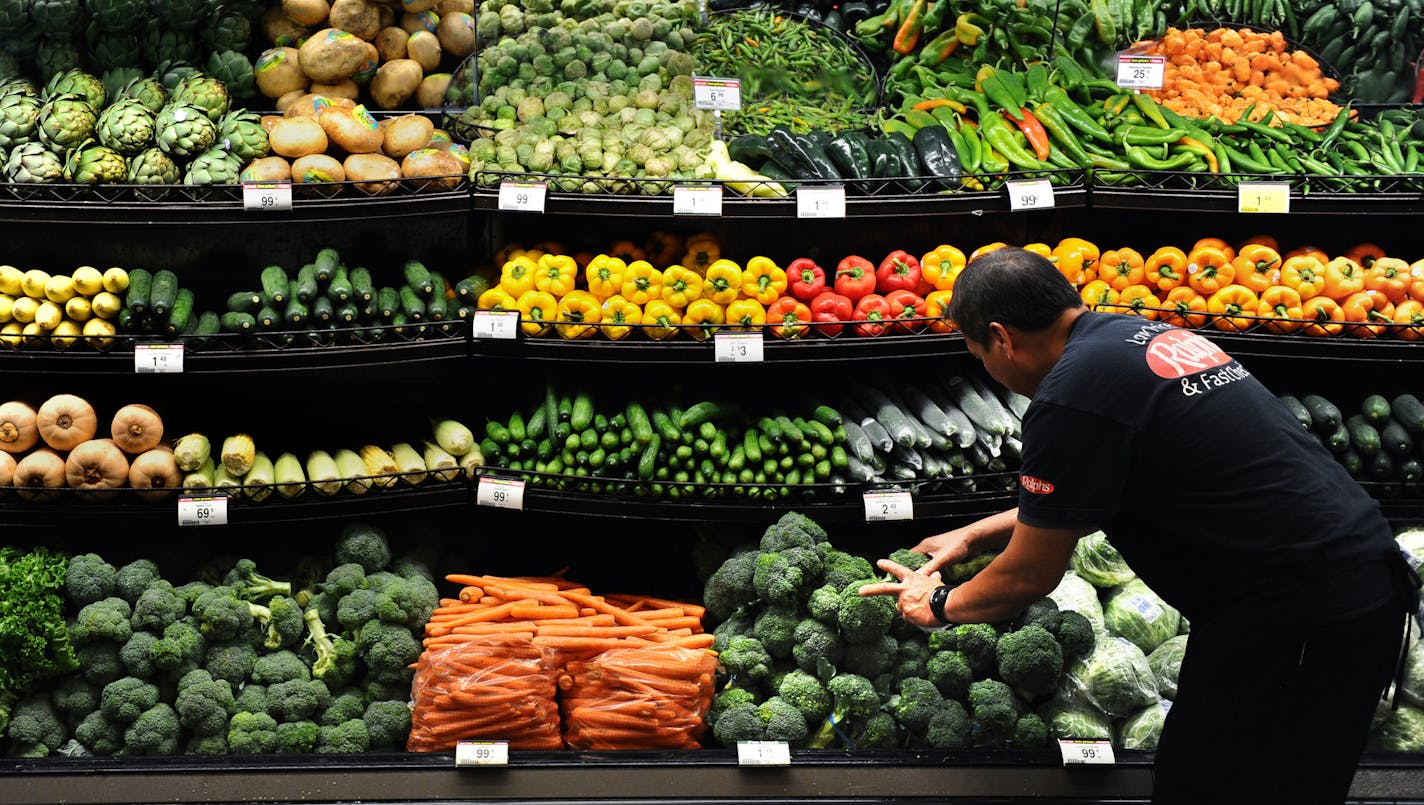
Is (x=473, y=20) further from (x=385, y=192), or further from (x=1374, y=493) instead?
(x=1374, y=493)

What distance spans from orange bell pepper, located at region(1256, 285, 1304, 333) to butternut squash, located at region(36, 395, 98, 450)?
3709 mm

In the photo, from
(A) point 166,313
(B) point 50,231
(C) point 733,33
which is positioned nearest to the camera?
(A) point 166,313

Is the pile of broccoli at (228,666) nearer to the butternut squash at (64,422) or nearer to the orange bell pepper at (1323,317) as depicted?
the butternut squash at (64,422)

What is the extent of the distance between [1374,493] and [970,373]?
1.34 metres

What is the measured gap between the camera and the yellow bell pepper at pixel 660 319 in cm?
354

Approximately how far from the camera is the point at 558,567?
160 inches

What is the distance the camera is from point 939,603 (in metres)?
2.71

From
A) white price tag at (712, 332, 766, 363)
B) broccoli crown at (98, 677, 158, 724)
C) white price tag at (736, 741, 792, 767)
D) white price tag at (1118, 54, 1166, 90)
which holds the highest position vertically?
white price tag at (1118, 54, 1166, 90)

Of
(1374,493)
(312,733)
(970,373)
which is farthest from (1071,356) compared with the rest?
(312,733)

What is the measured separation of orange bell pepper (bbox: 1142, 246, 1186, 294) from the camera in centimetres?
378

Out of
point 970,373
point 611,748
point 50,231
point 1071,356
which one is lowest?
point 611,748

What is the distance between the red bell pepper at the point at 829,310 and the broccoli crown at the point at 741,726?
1234 millimetres

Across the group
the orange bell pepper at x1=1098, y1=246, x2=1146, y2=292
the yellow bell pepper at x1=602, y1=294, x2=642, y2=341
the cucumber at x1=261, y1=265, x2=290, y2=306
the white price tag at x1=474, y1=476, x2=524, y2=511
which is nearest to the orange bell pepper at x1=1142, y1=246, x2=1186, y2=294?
the orange bell pepper at x1=1098, y1=246, x2=1146, y2=292

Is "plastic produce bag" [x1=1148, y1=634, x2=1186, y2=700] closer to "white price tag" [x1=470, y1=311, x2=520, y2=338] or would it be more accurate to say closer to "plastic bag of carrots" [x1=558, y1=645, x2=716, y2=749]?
"plastic bag of carrots" [x1=558, y1=645, x2=716, y2=749]
